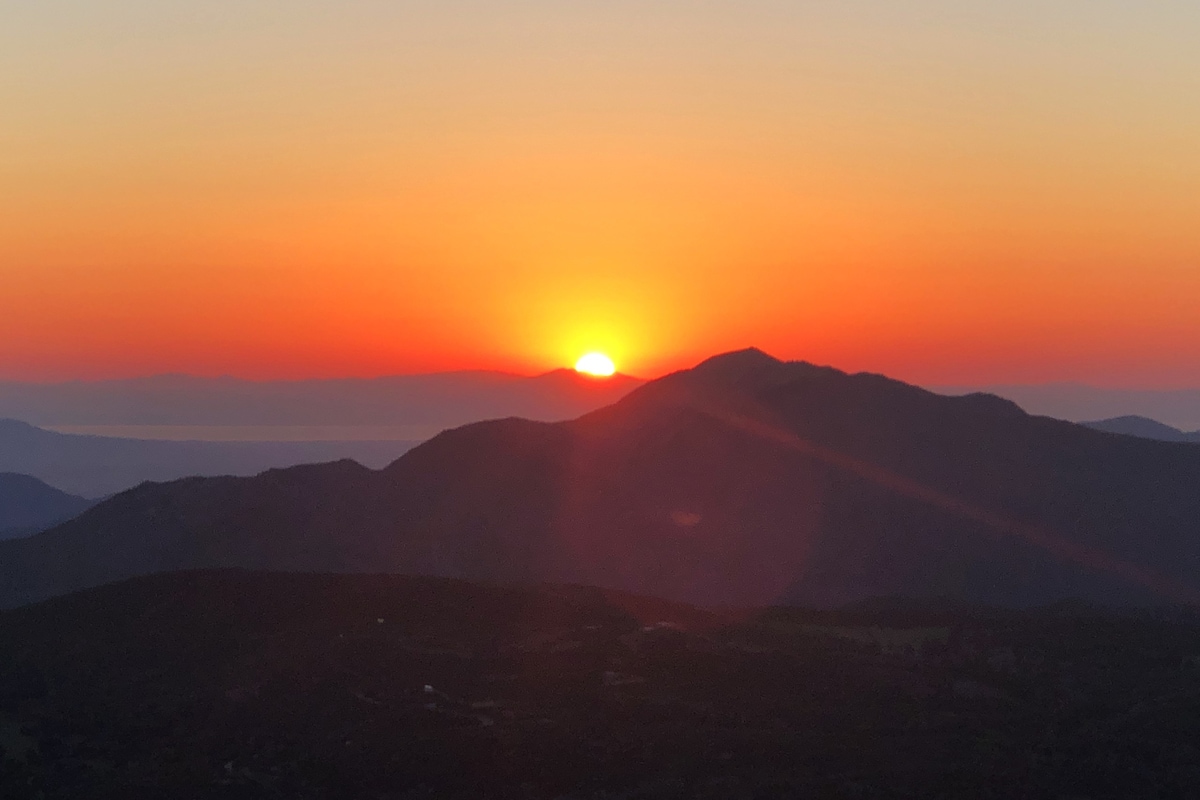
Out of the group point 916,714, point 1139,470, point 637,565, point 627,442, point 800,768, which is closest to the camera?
point 800,768

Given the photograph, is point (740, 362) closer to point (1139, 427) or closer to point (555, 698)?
point (555, 698)

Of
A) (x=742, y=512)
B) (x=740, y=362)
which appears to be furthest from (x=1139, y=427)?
(x=742, y=512)

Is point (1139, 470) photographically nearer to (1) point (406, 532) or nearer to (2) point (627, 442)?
(2) point (627, 442)

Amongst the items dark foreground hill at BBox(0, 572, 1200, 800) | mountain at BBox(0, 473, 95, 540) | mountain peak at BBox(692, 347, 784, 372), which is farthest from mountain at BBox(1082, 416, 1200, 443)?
mountain at BBox(0, 473, 95, 540)

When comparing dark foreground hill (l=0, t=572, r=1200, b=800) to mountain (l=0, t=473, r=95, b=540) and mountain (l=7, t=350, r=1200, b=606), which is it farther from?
mountain (l=0, t=473, r=95, b=540)

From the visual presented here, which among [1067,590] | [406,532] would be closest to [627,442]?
[406,532]

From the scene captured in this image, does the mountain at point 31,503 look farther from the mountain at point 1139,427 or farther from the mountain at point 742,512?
the mountain at point 1139,427
